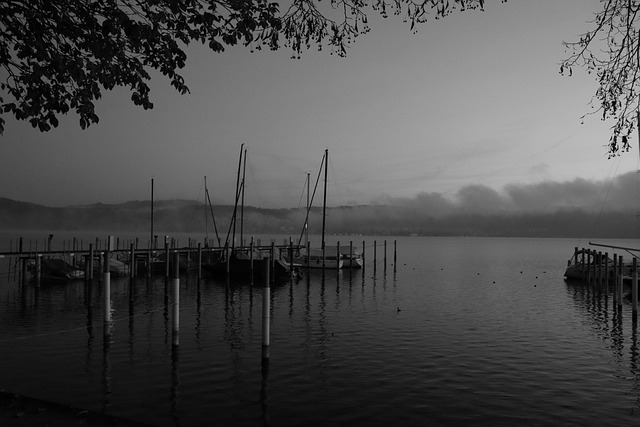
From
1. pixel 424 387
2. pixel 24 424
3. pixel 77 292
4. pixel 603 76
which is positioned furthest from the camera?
pixel 77 292

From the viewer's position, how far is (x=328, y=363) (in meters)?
16.7

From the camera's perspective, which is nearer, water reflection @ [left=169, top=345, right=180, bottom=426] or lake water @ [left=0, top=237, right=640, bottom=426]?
water reflection @ [left=169, top=345, right=180, bottom=426]

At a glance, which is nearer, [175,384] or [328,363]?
[175,384]

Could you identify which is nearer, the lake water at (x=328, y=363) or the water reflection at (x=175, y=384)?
the water reflection at (x=175, y=384)

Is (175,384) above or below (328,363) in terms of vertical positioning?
above

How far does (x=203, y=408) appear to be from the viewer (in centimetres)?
1184

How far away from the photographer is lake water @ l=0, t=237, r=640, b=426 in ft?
39.7

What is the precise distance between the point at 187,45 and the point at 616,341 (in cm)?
2234

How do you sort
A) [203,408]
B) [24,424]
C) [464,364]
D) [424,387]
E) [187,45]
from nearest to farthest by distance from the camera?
[24,424]
[187,45]
[203,408]
[424,387]
[464,364]

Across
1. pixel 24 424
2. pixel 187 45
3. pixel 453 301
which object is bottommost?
pixel 453 301

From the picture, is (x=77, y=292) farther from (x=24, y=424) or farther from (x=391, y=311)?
(x=24, y=424)

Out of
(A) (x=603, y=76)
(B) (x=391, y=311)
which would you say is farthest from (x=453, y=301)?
(A) (x=603, y=76)

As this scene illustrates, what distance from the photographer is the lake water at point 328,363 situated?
1209 cm

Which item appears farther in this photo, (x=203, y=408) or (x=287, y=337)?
(x=287, y=337)
